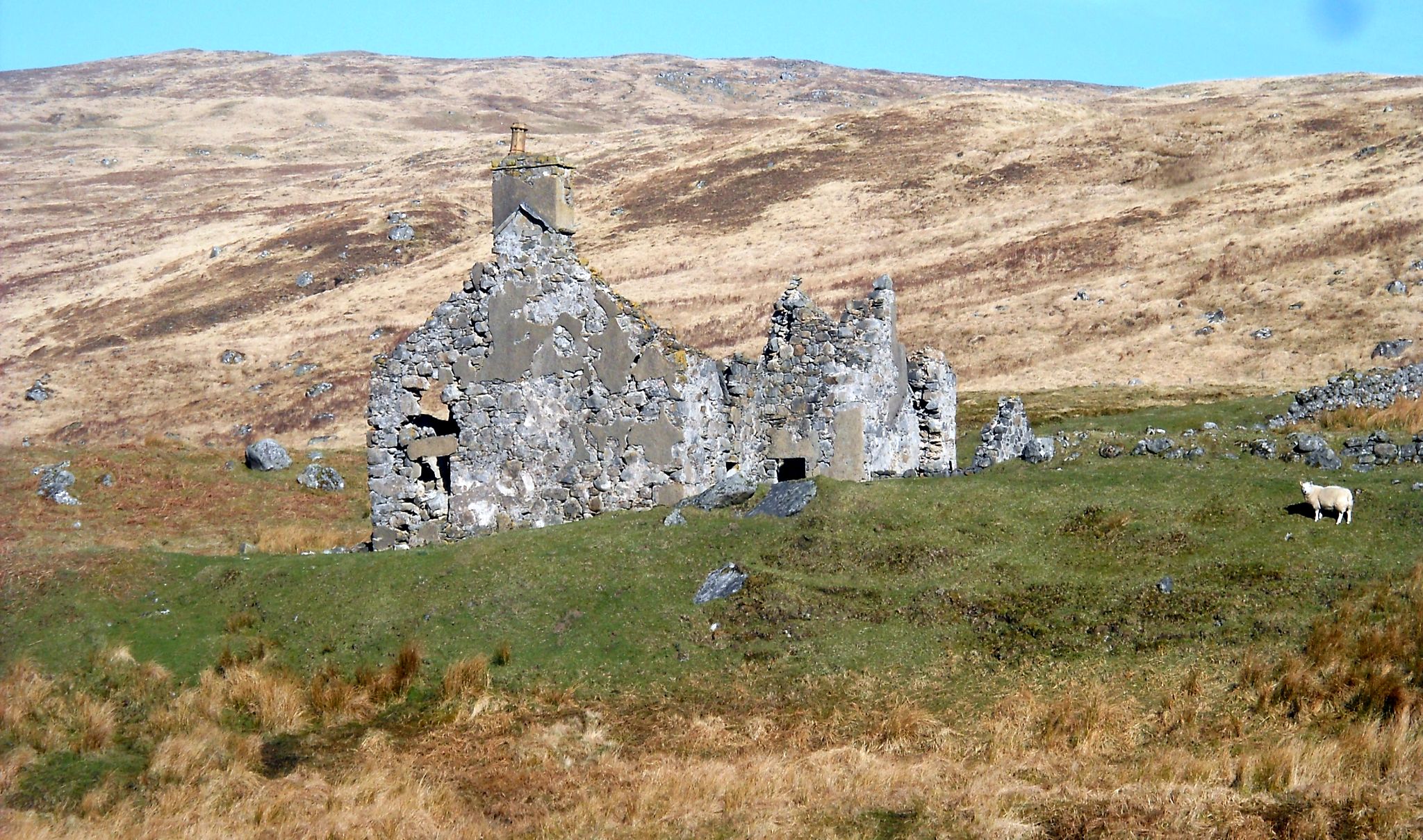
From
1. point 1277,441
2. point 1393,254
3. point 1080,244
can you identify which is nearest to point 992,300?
point 1080,244

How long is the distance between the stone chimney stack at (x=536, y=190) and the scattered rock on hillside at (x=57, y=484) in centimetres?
1594

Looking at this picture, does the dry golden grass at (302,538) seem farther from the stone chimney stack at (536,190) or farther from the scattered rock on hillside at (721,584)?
the scattered rock on hillside at (721,584)

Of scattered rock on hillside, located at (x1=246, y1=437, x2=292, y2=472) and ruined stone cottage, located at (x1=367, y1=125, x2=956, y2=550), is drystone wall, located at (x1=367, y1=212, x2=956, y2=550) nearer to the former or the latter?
ruined stone cottage, located at (x1=367, y1=125, x2=956, y2=550)

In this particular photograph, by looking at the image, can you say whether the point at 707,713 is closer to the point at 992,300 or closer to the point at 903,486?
the point at 903,486

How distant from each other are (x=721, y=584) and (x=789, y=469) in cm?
736

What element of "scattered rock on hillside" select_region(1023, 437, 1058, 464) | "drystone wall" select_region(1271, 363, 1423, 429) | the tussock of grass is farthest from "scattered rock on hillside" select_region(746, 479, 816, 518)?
"drystone wall" select_region(1271, 363, 1423, 429)

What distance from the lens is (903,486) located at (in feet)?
71.6

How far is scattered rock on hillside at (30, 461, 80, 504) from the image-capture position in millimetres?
32156

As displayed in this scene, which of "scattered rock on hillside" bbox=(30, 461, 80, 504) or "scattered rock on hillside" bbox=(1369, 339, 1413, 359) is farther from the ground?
"scattered rock on hillside" bbox=(1369, 339, 1413, 359)

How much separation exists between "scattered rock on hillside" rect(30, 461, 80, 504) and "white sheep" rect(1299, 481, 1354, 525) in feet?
91.5

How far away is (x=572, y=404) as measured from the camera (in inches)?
897

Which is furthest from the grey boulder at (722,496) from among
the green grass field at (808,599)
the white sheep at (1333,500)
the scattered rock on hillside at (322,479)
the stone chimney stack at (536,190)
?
the scattered rock on hillside at (322,479)

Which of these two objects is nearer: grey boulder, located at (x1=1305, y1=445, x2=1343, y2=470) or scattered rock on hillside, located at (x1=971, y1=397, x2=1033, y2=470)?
grey boulder, located at (x1=1305, y1=445, x2=1343, y2=470)

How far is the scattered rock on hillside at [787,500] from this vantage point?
20.7 meters
